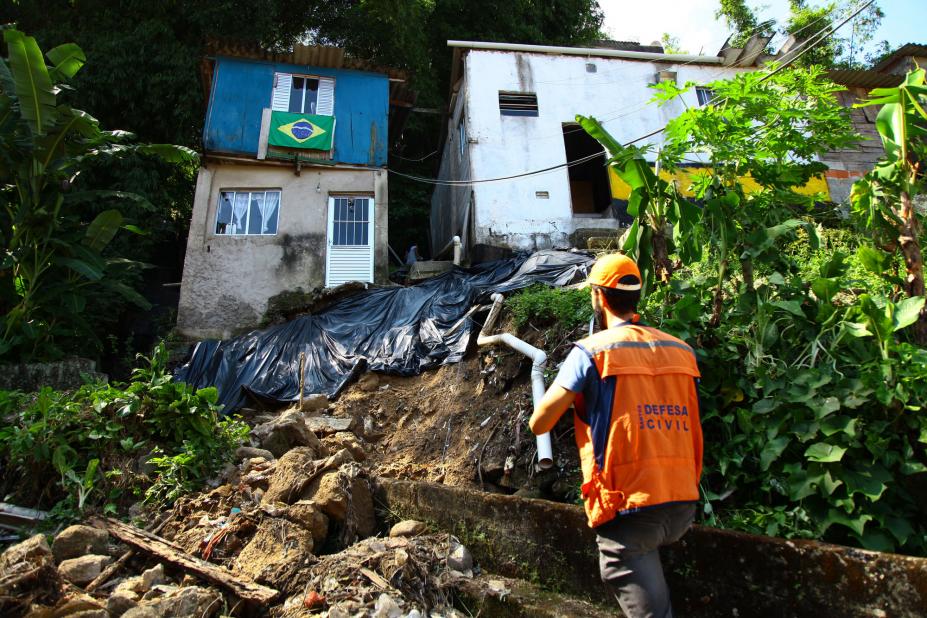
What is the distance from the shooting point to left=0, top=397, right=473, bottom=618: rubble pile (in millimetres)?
3004

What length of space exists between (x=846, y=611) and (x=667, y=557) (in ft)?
2.51

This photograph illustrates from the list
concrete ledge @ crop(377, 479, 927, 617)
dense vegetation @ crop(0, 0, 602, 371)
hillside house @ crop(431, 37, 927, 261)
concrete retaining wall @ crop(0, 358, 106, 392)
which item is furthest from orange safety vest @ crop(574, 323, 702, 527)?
dense vegetation @ crop(0, 0, 602, 371)

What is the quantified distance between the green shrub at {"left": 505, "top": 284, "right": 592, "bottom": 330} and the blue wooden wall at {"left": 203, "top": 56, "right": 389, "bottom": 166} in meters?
7.99

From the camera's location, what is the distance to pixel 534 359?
16.9 feet

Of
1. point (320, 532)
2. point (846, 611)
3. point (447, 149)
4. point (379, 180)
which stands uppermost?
point (447, 149)

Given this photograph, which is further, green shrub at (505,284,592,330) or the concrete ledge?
green shrub at (505,284,592,330)

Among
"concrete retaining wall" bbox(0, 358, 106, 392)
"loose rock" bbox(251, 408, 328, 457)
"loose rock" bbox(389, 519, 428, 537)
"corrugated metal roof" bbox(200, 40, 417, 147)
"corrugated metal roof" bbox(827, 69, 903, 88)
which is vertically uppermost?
"corrugated metal roof" bbox(200, 40, 417, 147)

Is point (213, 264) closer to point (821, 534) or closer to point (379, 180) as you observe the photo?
point (379, 180)

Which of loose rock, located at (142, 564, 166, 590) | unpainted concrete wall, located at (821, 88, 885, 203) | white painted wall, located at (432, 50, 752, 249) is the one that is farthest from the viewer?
unpainted concrete wall, located at (821, 88, 885, 203)

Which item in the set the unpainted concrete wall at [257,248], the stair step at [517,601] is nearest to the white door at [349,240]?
the unpainted concrete wall at [257,248]

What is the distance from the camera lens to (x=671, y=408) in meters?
2.32

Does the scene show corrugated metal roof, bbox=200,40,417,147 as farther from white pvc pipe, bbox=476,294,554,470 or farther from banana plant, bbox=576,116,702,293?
banana plant, bbox=576,116,702,293

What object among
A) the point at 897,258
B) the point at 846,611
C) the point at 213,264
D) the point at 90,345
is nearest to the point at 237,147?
the point at 213,264

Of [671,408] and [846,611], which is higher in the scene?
[671,408]
